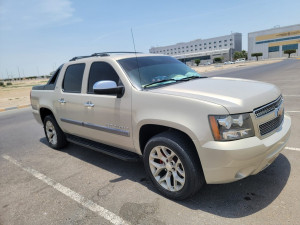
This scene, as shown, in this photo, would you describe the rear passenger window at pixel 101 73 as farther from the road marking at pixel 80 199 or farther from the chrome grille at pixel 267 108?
the chrome grille at pixel 267 108

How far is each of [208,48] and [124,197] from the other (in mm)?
152949

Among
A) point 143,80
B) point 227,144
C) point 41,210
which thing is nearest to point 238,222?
point 227,144

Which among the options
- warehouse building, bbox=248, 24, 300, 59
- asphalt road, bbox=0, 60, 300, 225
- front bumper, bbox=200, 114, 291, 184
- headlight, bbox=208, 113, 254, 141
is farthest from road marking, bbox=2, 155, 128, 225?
warehouse building, bbox=248, 24, 300, 59

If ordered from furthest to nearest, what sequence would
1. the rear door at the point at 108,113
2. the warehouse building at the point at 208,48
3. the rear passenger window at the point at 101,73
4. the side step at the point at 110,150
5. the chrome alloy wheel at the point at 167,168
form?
the warehouse building at the point at 208,48 → the rear passenger window at the point at 101,73 → the side step at the point at 110,150 → the rear door at the point at 108,113 → the chrome alloy wheel at the point at 167,168

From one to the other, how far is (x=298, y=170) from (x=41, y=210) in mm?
3509

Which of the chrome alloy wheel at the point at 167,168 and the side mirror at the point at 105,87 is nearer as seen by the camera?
the chrome alloy wheel at the point at 167,168

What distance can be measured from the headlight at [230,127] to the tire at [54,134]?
11.8 ft

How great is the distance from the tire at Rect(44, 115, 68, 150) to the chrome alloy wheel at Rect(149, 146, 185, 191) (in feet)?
8.90

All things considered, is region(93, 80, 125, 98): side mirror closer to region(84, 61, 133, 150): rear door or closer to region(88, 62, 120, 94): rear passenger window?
region(84, 61, 133, 150): rear door

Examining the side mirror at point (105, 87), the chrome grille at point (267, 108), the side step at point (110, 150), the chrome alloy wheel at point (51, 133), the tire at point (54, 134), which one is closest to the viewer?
the chrome grille at point (267, 108)

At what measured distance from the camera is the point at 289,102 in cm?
819

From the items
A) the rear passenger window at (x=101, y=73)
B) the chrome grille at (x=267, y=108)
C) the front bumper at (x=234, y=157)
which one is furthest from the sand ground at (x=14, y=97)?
the chrome grille at (x=267, y=108)

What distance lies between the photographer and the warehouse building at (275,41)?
104625 mm

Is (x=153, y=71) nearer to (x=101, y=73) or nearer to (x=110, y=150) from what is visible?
(x=101, y=73)
